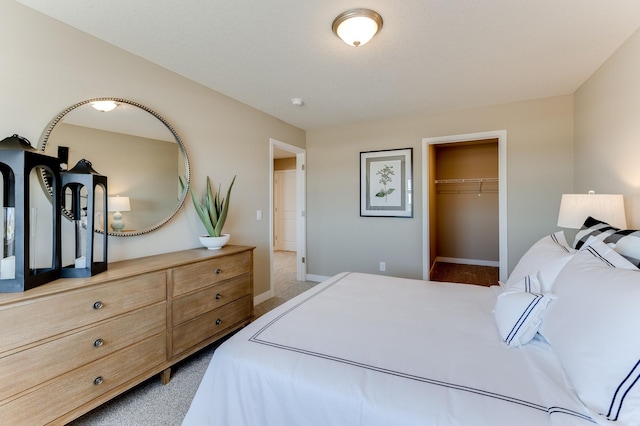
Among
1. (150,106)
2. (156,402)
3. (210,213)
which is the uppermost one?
(150,106)

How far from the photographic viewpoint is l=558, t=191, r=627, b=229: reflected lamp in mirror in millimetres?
1846

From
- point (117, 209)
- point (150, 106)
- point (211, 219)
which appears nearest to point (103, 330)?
point (117, 209)

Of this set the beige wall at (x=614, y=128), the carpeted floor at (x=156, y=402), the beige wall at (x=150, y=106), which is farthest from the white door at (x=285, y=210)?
the beige wall at (x=614, y=128)

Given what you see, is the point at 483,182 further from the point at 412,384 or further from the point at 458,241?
the point at 412,384

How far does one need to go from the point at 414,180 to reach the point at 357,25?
2.34 m

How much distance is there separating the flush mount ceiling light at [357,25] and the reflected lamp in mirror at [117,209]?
1.96m

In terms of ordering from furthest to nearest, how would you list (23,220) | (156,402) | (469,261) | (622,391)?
(469,261) < (156,402) < (23,220) < (622,391)

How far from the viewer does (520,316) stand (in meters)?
1.21

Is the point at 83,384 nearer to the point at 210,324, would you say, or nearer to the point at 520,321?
the point at 210,324

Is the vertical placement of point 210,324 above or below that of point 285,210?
below

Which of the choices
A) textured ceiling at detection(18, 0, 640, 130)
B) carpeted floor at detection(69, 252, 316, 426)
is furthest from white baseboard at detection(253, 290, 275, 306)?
textured ceiling at detection(18, 0, 640, 130)

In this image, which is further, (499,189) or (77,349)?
(499,189)

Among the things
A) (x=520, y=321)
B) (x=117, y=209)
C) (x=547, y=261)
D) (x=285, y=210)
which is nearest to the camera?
(x=520, y=321)

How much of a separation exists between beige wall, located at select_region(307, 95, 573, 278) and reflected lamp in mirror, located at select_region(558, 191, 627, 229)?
1.16 m
